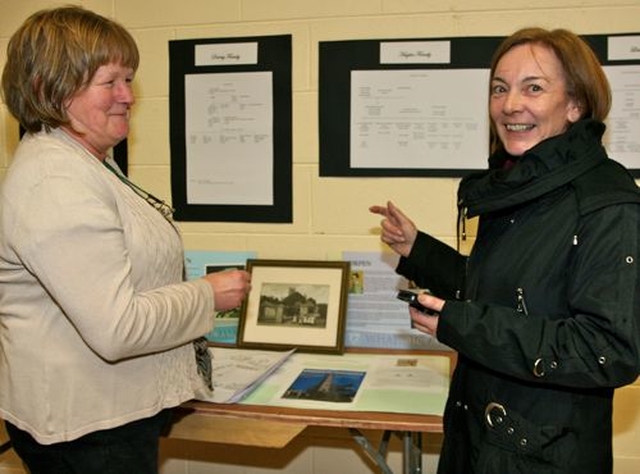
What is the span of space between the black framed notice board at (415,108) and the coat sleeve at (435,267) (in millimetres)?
440

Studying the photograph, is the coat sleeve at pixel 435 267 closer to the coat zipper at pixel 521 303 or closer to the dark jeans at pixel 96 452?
the coat zipper at pixel 521 303

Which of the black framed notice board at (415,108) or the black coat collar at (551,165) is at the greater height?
the black framed notice board at (415,108)

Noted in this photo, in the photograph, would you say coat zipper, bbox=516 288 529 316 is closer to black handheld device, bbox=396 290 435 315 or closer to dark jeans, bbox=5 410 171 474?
black handheld device, bbox=396 290 435 315

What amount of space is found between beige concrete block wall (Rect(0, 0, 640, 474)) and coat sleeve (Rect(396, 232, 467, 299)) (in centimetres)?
41

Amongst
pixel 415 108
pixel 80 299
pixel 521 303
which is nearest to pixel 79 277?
pixel 80 299

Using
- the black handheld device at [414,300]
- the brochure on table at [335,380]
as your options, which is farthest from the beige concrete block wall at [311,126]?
the black handheld device at [414,300]

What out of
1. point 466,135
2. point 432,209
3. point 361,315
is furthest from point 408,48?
point 361,315

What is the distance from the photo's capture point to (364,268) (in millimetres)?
2127

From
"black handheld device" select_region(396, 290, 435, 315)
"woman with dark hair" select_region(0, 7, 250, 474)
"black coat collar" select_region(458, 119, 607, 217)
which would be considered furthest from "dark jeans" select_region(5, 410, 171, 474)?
"black coat collar" select_region(458, 119, 607, 217)

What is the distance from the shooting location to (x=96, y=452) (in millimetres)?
1243

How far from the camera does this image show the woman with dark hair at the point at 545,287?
109 centimetres

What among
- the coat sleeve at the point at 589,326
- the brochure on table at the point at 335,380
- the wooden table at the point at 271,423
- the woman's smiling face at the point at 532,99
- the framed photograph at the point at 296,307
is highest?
the woman's smiling face at the point at 532,99

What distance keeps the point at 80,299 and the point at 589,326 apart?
2.92ft

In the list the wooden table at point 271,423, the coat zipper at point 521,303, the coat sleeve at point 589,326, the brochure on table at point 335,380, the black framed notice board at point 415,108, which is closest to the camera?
the coat sleeve at point 589,326
